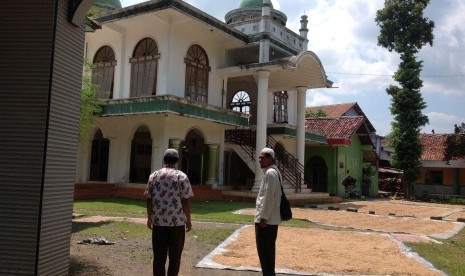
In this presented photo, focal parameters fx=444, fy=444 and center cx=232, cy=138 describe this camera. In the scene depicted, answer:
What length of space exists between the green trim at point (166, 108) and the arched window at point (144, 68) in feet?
4.26

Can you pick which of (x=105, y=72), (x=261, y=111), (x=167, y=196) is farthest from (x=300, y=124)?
(x=167, y=196)

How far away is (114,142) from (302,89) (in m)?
9.63

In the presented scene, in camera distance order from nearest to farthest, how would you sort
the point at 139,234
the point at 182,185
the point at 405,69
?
the point at 182,185
the point at 139,234
the point at 405,69

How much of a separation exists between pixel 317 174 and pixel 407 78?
29.5 ft

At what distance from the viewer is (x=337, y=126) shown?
29.4m

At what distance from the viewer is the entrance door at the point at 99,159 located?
72.1 ft

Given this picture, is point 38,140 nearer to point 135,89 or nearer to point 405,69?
point 135,89

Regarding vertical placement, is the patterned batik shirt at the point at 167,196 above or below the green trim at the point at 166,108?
below

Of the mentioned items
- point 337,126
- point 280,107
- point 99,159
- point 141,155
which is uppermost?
point 280,107

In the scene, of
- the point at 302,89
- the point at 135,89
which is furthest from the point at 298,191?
the point at 135,89

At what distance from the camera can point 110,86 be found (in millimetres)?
20062

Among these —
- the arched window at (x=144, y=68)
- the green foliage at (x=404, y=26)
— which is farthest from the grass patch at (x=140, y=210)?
the green foliage at (x=404, y=26)

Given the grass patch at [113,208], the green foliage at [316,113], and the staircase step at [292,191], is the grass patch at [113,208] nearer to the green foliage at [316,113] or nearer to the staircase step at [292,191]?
the staircase step at [292,191]

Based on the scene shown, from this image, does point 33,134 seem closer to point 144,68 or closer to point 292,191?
point 144,68
